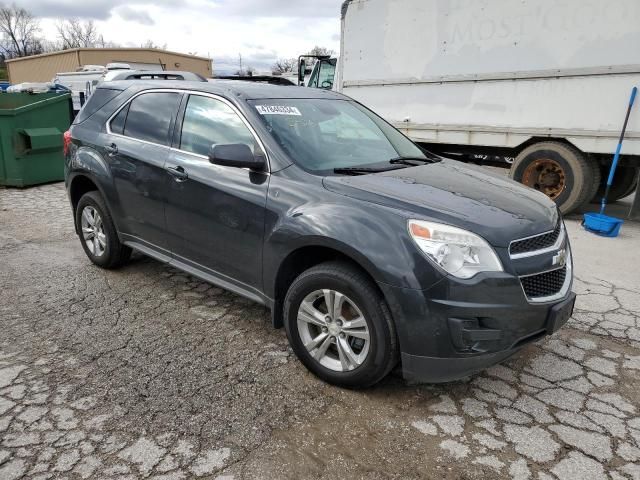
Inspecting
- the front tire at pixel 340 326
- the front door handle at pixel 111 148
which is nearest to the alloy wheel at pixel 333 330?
the front tire at pixel 340 326

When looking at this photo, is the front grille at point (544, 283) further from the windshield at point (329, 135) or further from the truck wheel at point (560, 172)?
the truck wheel at point (560, 172)

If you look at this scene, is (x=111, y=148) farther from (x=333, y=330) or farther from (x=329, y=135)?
(x=333, y=330)

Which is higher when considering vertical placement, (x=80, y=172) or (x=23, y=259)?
(x=80, y=172)

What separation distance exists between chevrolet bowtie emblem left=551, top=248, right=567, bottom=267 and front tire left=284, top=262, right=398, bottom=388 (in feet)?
3.32

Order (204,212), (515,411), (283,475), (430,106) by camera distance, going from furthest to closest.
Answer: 1. (430,106)
2. (204,212)
3. (515,411)
4. (283,475)

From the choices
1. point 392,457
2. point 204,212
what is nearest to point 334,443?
point 392,457

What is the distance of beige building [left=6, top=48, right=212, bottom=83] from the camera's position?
1155 inches

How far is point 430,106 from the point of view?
7.85m

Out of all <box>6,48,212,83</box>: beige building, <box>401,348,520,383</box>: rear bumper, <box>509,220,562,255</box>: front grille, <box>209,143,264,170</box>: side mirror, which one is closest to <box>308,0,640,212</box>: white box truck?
<box>509,220,562,255</box>: front grille

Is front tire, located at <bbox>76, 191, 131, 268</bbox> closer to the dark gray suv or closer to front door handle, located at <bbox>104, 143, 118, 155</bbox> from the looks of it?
the dark gray suv

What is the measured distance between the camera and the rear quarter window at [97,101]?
4465 millimetres

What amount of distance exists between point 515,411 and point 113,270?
368 centimetres

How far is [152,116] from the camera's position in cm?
399

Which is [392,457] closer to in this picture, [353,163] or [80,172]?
[353,163]
